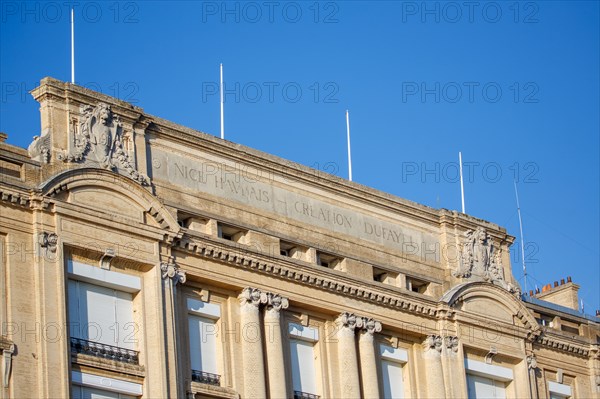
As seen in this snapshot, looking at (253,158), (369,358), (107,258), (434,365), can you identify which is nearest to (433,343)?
(434,365)

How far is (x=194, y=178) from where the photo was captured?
61750 mm

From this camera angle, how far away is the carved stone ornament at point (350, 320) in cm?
6366

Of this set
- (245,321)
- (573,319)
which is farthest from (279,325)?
(573,319)

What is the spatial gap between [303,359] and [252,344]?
328cm

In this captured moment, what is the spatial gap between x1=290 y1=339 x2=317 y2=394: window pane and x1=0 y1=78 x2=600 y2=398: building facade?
0.24ft

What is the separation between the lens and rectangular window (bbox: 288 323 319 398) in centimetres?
6250

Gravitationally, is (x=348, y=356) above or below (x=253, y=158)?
below

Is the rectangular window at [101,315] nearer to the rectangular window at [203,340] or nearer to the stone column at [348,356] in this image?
the rectangular window at [203,340]

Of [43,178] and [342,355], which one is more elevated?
[43,178]

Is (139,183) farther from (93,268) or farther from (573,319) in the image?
(573,319)

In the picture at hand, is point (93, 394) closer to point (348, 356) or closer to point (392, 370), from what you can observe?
point (348, 356)

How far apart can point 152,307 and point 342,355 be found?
28.3 ft

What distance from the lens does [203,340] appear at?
60281 mm

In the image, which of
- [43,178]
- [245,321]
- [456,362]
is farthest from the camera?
[456,362]
